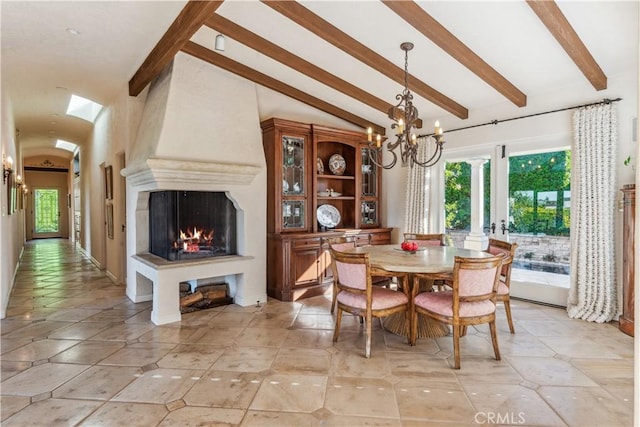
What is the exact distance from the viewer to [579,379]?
2490 millimetres

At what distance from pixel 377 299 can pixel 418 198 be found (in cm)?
275

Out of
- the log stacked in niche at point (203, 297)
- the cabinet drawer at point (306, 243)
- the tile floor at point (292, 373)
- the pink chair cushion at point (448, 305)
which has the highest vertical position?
the cabinet drawer at point (306, 243)

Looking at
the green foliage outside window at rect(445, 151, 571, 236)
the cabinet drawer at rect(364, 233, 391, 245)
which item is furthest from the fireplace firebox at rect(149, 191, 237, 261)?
the green foliage outside window at rect(445, 151, 571, 236)

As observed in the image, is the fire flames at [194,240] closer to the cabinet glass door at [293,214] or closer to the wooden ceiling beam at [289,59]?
the cabinet glass door at [293,214]

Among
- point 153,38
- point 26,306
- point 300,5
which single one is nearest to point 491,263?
point 300,5

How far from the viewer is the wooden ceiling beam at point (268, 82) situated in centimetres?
394

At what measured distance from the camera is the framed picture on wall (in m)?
5.90

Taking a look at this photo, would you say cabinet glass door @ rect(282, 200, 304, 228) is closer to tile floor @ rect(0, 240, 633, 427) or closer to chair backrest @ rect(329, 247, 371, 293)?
tile floor @ rect(0, 240, 633, 427)

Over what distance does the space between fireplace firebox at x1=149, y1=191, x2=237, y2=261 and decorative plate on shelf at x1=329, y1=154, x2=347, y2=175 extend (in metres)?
1.80

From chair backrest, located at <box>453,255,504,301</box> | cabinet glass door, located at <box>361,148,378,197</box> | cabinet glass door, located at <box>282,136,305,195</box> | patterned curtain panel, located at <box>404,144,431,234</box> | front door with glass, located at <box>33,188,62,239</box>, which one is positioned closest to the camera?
chair backrest, located at <box>453,255,504,301</box>

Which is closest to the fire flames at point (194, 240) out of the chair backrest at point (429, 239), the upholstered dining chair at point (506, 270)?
the chair backrest at point (429, 239)

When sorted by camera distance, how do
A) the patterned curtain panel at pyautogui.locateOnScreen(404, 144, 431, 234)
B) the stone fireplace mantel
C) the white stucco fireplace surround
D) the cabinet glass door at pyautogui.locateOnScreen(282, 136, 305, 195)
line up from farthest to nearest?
1. the patterned curtain panel at pyautogui.locateOnScreen(404, 144, 431, 234)
2. the cabinet glass door at pyautogui.locateOnScreen(282, 136, 305, 195)
3. the white stucco fireplace surround
4. the stone fireplace mantel

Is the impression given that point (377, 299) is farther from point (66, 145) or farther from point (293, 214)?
point (66, 145)

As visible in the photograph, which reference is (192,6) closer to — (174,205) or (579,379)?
(174,205)
